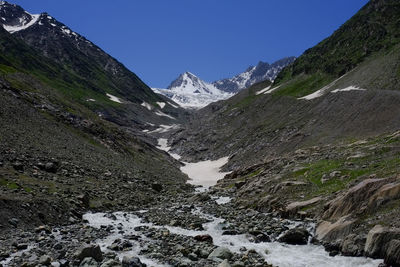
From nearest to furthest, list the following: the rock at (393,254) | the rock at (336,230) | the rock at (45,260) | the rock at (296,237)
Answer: the rock at (393,254) < the rock at (45,260) < the rock at (336,230) < the rock at (296,237)

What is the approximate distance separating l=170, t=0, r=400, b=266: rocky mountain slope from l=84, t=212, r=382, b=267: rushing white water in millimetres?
1104

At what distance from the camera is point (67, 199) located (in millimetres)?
36000

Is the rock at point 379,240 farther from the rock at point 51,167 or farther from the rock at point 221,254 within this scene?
the rock at point 51,167

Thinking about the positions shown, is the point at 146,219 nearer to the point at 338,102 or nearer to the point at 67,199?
the point at 67,199

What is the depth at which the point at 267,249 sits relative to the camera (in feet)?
82.2

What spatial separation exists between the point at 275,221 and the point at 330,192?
6858 millimetres

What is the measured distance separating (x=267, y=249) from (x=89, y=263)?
40.6 ft

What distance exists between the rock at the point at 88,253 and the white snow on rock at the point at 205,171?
65.3 metres

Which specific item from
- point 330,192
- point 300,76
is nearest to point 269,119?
point 300,76

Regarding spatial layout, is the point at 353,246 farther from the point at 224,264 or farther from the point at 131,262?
the point at 131,262

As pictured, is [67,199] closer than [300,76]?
Yes

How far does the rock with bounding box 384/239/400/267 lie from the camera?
19.5 m

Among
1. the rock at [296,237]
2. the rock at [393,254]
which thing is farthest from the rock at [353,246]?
the rock at [296,237]

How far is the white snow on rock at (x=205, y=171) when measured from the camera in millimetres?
94844
